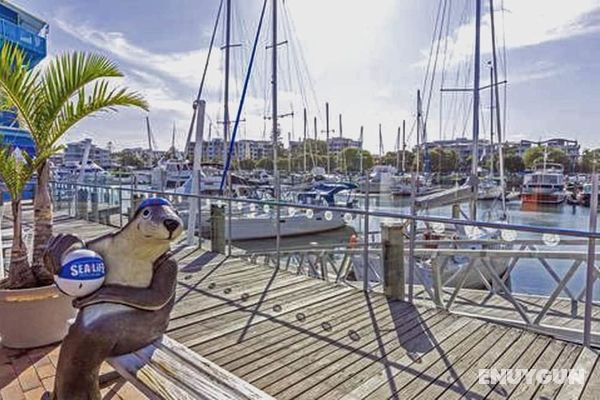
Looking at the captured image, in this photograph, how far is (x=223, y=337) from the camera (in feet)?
9.32

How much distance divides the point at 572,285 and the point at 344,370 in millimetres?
5594

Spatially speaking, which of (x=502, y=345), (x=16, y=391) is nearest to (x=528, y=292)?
(x=502, y=345)

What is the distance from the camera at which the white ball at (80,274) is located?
1.62m

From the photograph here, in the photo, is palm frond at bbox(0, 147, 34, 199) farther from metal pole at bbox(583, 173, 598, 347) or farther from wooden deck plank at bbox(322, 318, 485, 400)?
metal pole at bbox(583, 173, 598, 347)

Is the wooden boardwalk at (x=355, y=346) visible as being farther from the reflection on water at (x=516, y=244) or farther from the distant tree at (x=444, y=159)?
the distant tree at (x=444, y=159)

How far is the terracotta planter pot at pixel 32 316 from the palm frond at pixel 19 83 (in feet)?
3.67

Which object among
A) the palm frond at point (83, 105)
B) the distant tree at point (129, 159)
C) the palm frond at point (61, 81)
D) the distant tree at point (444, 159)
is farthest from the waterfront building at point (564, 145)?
the palm frond at point (61, 81)

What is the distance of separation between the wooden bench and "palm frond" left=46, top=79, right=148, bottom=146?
1704mm

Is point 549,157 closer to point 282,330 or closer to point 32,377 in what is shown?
point 282,330

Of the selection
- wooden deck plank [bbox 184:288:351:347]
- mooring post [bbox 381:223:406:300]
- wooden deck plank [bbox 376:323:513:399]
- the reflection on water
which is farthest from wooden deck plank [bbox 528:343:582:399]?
the reflection on water

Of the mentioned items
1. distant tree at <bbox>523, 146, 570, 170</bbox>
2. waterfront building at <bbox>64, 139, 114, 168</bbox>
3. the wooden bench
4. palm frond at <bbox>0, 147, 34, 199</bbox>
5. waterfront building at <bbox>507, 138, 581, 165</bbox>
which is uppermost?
waterfront building at <bbox>507, 138, 581, 165</bbox>

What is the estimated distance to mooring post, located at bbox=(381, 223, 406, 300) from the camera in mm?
3740

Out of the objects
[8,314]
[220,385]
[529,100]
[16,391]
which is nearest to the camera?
[220,385]

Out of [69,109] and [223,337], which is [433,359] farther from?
[69,109]
